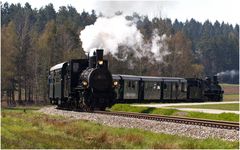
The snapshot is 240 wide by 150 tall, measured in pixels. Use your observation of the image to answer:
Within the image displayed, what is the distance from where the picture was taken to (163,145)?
1535 centimetres

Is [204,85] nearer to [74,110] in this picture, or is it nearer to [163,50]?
[74,110]

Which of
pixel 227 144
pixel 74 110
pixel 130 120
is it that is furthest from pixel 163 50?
pixel 227 144

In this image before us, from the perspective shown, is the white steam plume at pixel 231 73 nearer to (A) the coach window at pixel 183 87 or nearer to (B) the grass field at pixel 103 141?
(A) the coach window at pixel 183 87

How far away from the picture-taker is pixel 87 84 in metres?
31.0

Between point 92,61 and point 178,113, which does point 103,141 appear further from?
point 92,61

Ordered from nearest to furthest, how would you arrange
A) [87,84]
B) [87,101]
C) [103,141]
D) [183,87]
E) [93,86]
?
[103,141] → [87,84] → [93,86] → [87,101] → [183,87]

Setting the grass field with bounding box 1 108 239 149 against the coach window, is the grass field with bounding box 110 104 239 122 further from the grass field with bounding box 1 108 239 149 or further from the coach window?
the coach window

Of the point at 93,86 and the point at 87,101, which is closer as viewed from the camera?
the point at 93,86

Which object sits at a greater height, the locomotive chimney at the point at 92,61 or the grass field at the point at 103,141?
the locomotive chimney at the point at 92,61

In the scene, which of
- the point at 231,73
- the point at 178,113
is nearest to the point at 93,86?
the point at 178,113

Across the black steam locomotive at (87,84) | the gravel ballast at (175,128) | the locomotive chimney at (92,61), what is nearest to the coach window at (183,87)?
the black steam locomotive at (87,84)

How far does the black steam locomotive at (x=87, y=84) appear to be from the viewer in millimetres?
31297

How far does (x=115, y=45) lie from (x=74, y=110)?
9156 millimetres

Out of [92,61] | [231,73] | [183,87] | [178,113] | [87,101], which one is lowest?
[178,113]
